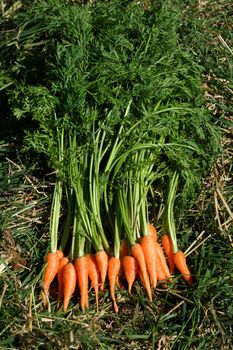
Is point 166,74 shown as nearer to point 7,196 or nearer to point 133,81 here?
Result: point 133,81

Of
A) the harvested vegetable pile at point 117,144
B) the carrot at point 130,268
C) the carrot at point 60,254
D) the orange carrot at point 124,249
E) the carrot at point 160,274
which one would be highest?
the harvested vegetable pile at point 117,144

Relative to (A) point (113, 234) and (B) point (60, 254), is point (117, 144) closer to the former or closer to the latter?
(A) point (113, 234)

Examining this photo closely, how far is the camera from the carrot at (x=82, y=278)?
10.9ft

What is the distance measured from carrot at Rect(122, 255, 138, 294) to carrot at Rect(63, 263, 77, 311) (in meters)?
0.29

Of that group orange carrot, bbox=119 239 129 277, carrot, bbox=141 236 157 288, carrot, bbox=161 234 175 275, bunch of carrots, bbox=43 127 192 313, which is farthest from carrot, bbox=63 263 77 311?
carrot, bbox=161 234 175 275

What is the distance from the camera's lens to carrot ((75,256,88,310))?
333cm

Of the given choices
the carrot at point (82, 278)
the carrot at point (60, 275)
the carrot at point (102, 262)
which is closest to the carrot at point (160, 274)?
the carrot at point (102, 262)

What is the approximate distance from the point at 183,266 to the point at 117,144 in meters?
0.78

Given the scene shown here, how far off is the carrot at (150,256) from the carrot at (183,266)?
0.45 ft

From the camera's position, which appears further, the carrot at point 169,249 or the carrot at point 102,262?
the carrot at point 169,249

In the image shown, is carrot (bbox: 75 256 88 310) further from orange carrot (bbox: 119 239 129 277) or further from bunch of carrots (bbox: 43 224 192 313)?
orange carrot (bbox: 119 239 129 277)

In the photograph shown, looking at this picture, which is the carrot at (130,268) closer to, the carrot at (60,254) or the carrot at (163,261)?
the carrot at (163,261)

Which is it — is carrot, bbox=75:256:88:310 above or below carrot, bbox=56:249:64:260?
below

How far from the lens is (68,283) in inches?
131
